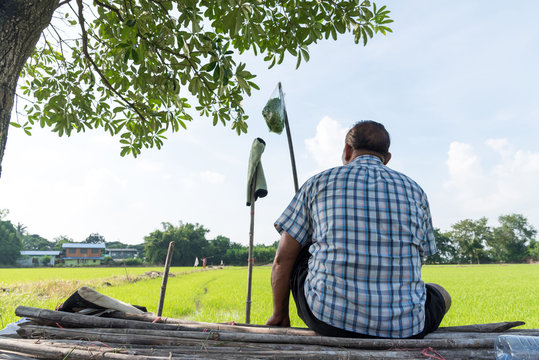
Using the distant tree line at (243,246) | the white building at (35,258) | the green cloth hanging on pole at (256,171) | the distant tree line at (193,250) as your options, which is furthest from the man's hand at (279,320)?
the white building at (35,258)

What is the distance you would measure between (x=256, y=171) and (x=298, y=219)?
2.37m

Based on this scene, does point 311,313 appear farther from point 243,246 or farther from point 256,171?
point 243,246

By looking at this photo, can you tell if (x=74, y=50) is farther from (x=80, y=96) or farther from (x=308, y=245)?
(x=308, y=245)

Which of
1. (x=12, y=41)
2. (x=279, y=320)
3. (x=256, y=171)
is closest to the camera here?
(x=279, y=320)

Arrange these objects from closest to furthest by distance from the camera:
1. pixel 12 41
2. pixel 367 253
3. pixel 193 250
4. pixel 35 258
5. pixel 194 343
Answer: pixel 367 253 → pixel 194 343 → pixel 12 41 → pixel 193 250 → pixel 35 258

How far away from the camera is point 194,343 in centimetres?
182

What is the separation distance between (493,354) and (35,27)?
3.50 meters

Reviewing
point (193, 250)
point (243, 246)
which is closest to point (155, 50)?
point (193, 250)

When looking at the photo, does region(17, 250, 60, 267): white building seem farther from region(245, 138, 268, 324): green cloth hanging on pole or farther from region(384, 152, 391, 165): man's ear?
region(384, 152, 391, 165): man's ear

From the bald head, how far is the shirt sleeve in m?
0.38

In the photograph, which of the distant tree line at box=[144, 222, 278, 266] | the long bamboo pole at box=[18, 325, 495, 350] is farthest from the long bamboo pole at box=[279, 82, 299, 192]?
the distant tree line at box=[144, 222, 278, 266]

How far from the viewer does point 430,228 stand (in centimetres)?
203

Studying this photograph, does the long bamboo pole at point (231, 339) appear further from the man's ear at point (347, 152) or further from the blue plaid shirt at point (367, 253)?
the man's ear at point (347, 152)

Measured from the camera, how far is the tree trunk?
2.36m
